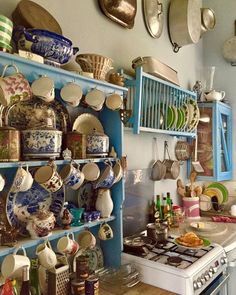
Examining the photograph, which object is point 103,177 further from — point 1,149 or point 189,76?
point 189,76

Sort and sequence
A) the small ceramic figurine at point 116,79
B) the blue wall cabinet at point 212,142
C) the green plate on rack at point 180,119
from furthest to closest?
the blue wall cabinet at point 212,142 < the green plate on rack at point 180,119 < the small ceramic figurine at point 116,79

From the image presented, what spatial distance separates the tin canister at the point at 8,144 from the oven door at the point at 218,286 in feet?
3.89

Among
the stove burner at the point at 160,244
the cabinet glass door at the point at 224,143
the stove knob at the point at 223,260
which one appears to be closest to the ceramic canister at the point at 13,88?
the stove burner at the point at 160,244

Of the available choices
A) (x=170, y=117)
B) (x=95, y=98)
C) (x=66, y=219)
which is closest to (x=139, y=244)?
(x=66, y=219)

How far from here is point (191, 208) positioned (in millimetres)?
2637

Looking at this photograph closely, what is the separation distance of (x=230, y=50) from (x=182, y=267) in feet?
7.34

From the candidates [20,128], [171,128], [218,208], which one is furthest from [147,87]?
[218,208]

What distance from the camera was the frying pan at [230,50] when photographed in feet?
9.74

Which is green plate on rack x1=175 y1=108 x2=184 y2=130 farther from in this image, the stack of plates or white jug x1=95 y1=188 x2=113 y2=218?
white jug x1=95 y1=188 x2=113 y2=218

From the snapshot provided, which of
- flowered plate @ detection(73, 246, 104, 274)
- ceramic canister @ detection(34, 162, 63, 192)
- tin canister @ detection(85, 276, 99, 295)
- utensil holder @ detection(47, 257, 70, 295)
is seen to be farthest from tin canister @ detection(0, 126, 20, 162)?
flowered plate @ detection(73, 246, 104, 274)

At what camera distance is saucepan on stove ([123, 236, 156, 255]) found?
1.62 metres

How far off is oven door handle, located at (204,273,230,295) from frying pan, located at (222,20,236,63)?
1991mm

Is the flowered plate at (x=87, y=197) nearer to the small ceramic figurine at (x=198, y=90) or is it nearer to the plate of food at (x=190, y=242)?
the plate of food at (x=190, y=242)

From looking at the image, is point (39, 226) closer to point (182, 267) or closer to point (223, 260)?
point (182, 267)
